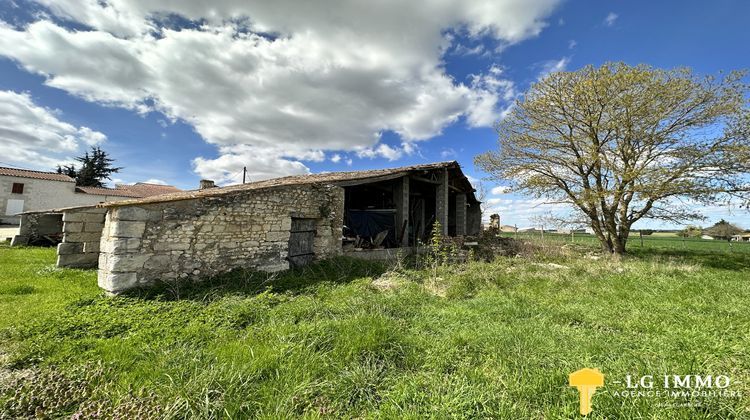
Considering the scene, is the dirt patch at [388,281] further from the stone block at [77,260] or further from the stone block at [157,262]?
the stone block at [77,260]

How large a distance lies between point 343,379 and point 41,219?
18142mm

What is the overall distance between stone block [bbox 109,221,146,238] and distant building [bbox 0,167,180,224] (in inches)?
1097

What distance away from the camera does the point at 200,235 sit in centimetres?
666

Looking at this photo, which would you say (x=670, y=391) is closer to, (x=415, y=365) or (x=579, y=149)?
(x=415, y=365)

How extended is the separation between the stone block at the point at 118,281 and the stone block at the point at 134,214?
3.55 feet

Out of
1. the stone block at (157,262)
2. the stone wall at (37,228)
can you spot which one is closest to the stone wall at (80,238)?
the stone block at (157,262)

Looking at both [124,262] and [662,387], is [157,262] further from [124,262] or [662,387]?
[662,387]

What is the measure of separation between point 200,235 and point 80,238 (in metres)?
5.21

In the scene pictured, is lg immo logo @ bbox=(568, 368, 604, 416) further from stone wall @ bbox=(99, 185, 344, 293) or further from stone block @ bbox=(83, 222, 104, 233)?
stone block @ bbox=(83, 222, 104, 233)

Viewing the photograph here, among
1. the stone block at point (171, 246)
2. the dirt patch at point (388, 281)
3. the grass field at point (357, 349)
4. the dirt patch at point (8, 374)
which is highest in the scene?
the stone block at point (171, 246)

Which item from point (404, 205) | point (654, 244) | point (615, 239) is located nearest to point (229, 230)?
point (404, 205)

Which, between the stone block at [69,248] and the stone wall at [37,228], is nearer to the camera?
the stone block at [69,248]

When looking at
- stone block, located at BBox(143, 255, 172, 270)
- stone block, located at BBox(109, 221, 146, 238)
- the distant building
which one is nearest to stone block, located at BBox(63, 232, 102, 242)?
stone block, located at BBox(109, 221, 146, 238)

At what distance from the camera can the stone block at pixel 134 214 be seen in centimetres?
573
